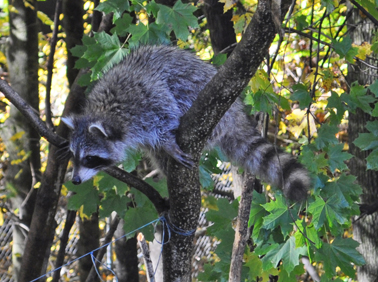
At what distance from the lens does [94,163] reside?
277 cm

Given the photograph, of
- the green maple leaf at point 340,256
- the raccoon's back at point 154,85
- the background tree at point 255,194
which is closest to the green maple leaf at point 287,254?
the background tree at point 255,194

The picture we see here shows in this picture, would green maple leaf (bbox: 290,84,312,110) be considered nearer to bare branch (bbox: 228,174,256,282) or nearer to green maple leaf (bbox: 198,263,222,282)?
bare branch (bbox: 228,174,256,282)

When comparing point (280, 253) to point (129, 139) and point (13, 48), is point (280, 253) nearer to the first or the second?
point (129, 139)

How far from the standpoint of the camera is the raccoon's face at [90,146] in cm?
272

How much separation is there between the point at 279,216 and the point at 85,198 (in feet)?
3.64

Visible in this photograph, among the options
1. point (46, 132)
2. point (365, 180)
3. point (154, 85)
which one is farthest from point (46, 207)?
point (365, 180)

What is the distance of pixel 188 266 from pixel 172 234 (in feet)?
0.66

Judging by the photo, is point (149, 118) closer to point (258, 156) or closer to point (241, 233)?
point (258, 156)

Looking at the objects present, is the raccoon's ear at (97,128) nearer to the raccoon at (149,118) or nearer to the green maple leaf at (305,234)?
the raccoon at (149,118)

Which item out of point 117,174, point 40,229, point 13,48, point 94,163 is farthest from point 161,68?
point 13,48

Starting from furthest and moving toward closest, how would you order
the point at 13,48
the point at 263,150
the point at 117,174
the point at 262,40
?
the point at 13,48 → the point at 263,150 → the point at 117,174 → the point at 262,40

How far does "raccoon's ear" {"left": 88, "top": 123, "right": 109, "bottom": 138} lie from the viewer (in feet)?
8.80

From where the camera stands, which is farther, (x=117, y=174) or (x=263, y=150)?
(x=263, y=150)

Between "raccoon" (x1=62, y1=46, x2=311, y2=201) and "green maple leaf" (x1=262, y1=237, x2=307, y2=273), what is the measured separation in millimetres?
389
